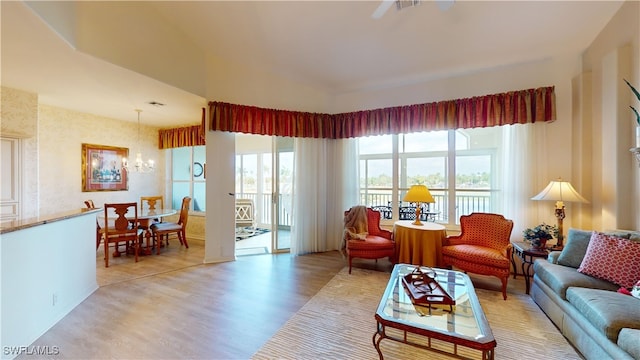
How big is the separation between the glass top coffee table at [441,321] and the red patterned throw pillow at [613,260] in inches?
40.1

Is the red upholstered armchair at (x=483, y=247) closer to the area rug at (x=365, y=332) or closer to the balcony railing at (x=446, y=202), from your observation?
the area rug at (x=365, y=332)

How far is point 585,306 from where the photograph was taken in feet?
5.81

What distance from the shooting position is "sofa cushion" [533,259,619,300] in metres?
2.04

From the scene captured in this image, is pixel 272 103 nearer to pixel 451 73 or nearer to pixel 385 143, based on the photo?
A: pixel 385 143

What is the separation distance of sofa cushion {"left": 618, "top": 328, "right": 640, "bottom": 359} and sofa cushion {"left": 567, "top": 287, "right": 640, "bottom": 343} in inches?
2.1

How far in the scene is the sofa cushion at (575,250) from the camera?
7.75ft

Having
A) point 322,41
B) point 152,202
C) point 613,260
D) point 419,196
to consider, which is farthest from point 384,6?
point 152,202

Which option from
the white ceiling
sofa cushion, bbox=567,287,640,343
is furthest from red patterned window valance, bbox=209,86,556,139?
sofa cushion, bbox=567,287,640,343

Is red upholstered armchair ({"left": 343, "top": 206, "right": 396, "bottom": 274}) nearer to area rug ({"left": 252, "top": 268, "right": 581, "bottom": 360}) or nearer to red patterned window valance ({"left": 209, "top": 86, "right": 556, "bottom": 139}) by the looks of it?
area rug ({"left": 252, "top": 268, "right": 581, "bottom": 360})

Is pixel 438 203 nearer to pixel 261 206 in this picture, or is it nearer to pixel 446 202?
pixel 446 202

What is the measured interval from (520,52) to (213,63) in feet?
14.0

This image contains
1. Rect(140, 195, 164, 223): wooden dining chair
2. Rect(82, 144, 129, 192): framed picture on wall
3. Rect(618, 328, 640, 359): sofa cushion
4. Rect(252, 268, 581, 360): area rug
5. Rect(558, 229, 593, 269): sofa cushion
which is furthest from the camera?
Rect(140, 195, 164, 223): wooden dining chair

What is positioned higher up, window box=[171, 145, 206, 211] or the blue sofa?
window box=[171, 145, 206, 211]

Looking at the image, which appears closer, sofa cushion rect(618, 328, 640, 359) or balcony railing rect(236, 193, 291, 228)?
sofa cushion rect(618, 328, 640, 359)
